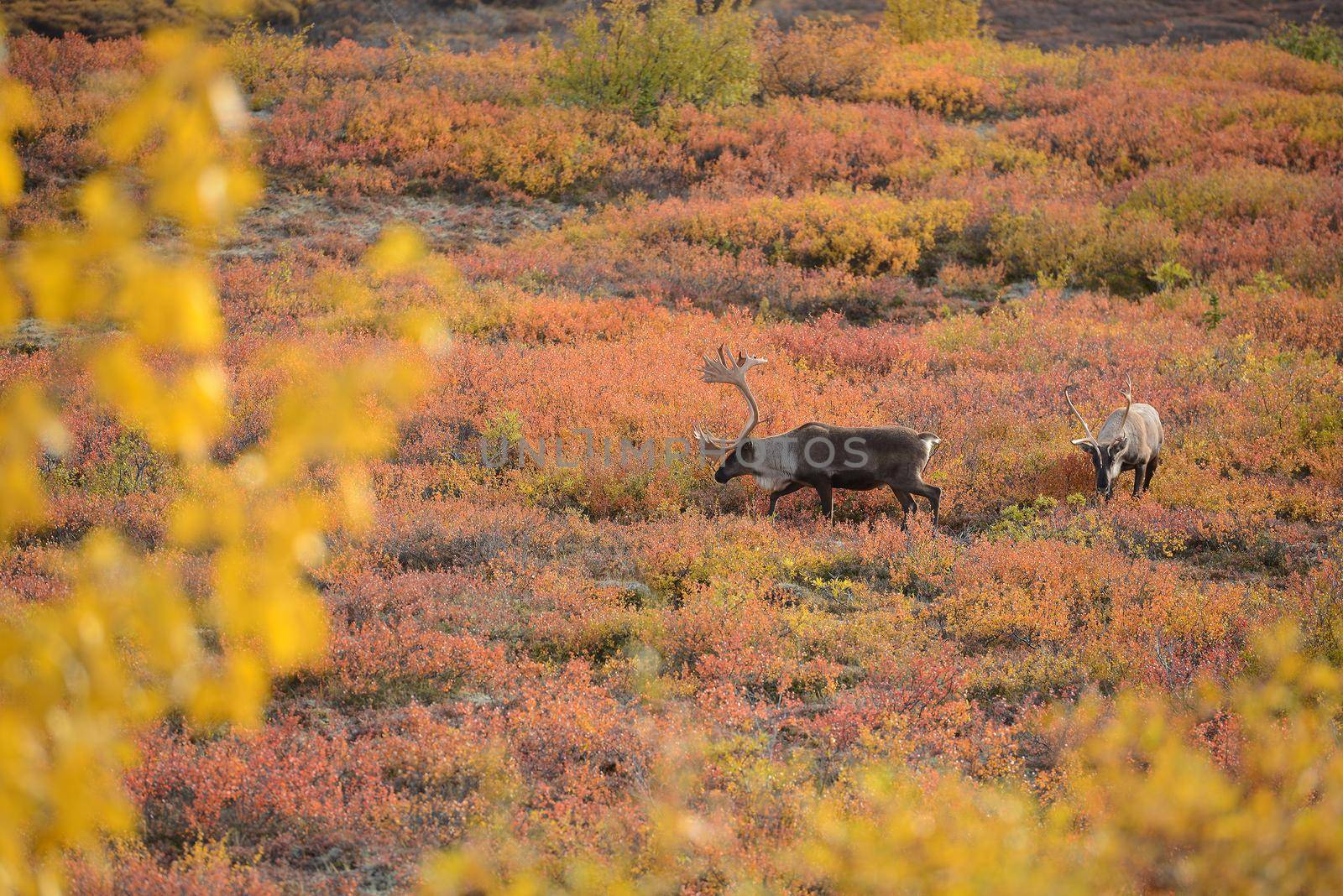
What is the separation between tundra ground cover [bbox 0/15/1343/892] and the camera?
4664 mm

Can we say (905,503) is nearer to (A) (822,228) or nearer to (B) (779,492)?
(B) (779,492)

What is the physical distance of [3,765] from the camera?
75.0 inches

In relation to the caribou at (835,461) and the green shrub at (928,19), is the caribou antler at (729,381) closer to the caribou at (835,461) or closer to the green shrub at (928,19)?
the caribou at (835,461)

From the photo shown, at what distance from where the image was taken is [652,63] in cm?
2450

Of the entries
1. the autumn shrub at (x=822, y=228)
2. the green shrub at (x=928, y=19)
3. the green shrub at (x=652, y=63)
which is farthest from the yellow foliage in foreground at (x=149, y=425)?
the green shrub at (x=928, y=19)

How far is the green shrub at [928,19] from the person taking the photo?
115ft

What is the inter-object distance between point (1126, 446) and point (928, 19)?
30.5 metres

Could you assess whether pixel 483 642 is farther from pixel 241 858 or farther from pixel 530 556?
pixel 241 858

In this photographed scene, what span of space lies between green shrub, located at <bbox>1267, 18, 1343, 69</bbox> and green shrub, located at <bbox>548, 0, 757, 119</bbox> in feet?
60.0

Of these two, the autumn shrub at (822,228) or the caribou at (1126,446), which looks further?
the autumn shrub at (822,228)

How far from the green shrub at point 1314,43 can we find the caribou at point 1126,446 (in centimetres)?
2585

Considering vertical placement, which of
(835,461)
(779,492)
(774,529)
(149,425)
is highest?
(149,425)

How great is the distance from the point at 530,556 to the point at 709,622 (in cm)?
196

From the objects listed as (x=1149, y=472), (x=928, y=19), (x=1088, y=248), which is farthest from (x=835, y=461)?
(x=928, y=19)
